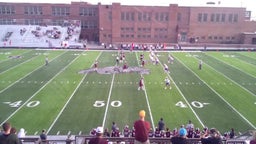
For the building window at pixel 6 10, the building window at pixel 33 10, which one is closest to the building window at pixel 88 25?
the building window at pixel 33 10

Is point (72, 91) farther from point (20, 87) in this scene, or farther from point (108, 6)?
point (108, 6)

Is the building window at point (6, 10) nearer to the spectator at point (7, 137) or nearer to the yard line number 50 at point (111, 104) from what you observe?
the yard line number 50 at point (111, 104)

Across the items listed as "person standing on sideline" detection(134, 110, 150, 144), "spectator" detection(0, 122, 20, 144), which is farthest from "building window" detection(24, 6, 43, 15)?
"spectator" detection(0, 122, 20, 144)

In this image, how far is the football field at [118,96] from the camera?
55.5 ft

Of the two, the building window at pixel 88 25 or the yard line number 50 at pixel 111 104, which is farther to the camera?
the building window at pixel 88 25

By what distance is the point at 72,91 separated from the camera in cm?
2288

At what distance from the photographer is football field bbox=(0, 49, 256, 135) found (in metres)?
16.9

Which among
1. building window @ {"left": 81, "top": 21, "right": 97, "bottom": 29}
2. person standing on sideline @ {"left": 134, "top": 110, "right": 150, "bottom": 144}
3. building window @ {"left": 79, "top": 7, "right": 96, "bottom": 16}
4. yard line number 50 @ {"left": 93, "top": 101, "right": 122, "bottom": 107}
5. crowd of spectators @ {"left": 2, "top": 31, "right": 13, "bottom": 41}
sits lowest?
yard line number 50 @ {"left": 93, "top": 101, "right": 122, "bottom": 107}

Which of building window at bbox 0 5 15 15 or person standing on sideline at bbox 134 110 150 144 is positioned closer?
person standing on sideline at bbox 134 110 150 144

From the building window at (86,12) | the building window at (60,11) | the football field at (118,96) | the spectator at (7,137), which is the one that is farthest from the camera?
the building window at (86,12)

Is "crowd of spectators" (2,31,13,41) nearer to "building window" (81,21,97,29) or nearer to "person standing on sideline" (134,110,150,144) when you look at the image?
"building window" (81,21,97,29)

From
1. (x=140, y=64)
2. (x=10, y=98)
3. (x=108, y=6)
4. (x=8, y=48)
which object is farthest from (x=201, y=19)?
(x=10, y=98)

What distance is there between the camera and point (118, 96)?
21703 mm

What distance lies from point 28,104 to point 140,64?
56.8 feet
